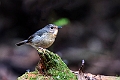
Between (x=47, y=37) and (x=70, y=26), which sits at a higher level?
(x=70, y=26)

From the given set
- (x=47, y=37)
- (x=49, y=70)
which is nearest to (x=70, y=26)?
(x=47, y=37)

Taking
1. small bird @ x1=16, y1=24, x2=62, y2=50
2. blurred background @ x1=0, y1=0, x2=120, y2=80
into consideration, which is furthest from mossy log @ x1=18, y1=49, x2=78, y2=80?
blurred background @ x1=0, y1=0, x2=120, y2=80

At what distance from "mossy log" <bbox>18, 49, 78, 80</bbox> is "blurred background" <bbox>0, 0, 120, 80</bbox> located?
3.59 meters

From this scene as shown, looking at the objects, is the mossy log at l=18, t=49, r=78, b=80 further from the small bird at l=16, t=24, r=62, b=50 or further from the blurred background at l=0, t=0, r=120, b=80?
the blurred background at l=0, t=0, r=120, b=80

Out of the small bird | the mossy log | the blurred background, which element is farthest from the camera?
the blurred background

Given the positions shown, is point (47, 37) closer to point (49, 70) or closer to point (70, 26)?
point (49, 70)

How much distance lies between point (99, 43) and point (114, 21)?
765mm

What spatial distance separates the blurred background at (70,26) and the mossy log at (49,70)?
141 inches

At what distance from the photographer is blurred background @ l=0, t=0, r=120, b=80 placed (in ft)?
20.9

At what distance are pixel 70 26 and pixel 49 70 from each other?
4.79 meters

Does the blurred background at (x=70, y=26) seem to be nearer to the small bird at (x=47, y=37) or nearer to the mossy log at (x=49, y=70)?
the small bird at (x=47, y=37)

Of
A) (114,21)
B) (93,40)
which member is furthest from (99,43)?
(114,21)

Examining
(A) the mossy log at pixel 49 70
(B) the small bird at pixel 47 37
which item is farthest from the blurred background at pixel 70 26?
(A) the mossy log at pixel 49 70

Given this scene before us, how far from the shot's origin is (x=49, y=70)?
2424mm
